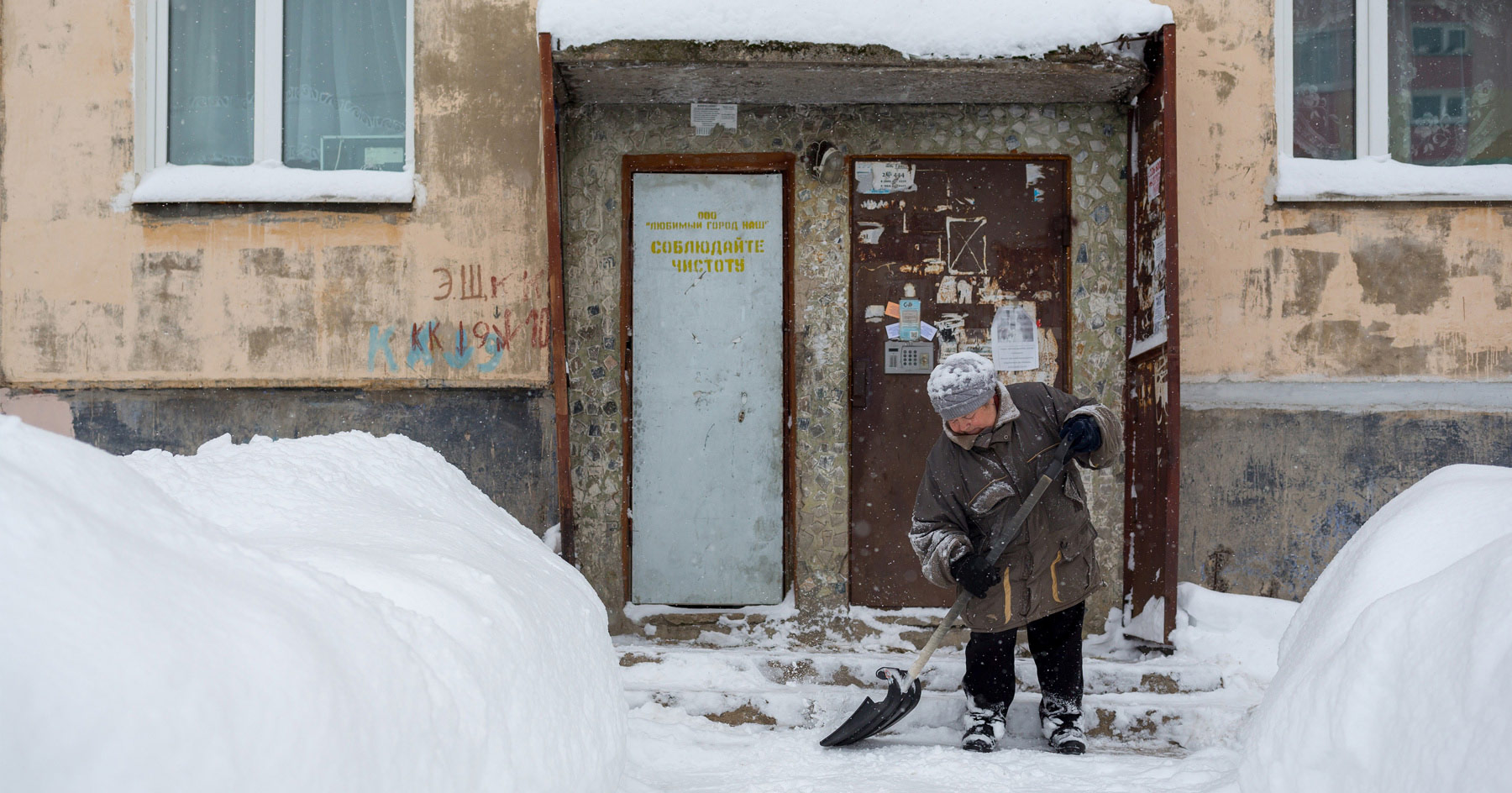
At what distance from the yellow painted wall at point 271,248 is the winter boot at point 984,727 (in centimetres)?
259

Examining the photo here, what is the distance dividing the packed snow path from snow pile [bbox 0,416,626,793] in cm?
73

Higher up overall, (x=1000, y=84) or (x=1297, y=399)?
(x=1000, y=84)

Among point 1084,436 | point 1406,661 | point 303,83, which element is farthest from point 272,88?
point 1406,661

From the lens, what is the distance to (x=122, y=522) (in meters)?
1.45

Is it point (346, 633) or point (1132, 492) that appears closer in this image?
point (346, 633)

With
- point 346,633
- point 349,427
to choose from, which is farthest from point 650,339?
point 346,633

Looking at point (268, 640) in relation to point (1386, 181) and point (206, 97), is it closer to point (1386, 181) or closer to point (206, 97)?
point (206, 97)

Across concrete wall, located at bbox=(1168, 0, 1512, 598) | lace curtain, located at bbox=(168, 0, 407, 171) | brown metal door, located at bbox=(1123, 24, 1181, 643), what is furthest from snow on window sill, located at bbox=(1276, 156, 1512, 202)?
lace curtain, located at bbox=(168, 0, 407, 171)

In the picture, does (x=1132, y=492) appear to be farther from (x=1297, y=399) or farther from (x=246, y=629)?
(x=246, y=629)

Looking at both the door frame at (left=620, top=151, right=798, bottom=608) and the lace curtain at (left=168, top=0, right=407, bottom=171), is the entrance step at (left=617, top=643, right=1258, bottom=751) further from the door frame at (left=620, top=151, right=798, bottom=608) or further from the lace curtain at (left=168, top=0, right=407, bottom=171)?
the lace curtain at (left=168, top=0, right=407, bottom=171)

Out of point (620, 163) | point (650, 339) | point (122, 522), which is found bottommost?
point (122, 522)

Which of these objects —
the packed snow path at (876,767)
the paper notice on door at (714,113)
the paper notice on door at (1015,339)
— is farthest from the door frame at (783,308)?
the packed snow path at (876,767)

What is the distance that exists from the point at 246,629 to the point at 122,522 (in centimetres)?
24

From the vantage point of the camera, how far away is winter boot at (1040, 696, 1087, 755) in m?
3.82
